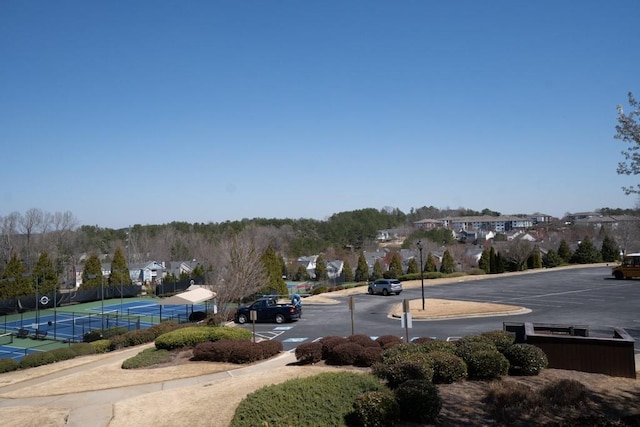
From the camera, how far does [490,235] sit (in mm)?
143875

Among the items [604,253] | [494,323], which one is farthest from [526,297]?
[604,253]

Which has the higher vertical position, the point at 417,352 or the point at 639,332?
the point at 417,352

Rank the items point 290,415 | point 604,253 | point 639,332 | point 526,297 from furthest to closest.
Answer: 1. point 604,253
2. point 526,297
3. point 639,332
4. point 290,415

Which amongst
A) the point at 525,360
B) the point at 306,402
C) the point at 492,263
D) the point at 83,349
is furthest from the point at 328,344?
the point at 492,263

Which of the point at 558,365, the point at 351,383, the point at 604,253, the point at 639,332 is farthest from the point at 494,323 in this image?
the point at 604,253

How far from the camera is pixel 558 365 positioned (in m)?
13.8

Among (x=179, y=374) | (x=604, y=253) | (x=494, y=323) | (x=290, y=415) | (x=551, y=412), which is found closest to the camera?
(x=290, y=415)

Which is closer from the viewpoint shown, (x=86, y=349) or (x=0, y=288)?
(x=86, y=349)

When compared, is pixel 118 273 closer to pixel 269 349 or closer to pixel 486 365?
pixel 269 349

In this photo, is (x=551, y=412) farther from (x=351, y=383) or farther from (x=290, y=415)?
(x=290, y=415)

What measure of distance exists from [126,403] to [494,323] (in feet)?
62.1

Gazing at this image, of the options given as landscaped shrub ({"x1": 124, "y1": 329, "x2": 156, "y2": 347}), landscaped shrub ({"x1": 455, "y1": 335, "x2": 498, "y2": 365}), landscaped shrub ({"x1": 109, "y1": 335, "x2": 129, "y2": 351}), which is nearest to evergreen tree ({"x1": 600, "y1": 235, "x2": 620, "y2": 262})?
landscaped shrub ({"x1": 124, "y1": 329, "x2": 156, "y2": 347})

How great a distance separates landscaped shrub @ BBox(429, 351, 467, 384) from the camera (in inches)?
453

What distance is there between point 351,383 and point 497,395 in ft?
10.1
